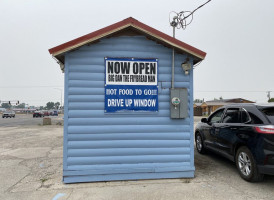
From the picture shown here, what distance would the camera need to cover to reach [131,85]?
14.3 ft

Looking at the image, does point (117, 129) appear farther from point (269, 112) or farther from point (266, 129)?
point (269, 112)

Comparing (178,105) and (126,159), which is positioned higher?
(178,105)

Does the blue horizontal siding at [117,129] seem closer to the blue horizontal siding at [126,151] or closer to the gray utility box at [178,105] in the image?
the blue horizontal siding at [126,151]

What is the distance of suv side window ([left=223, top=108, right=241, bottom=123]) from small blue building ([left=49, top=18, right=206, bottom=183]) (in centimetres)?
121

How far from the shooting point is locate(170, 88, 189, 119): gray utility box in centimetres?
437

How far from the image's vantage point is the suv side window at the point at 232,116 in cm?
461

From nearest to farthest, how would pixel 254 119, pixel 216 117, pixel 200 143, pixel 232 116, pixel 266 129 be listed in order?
1. pixel 266 129
2. pixel 254 119
3. pixel 232 116
4. pixel 216 117
5. pixel 200 143

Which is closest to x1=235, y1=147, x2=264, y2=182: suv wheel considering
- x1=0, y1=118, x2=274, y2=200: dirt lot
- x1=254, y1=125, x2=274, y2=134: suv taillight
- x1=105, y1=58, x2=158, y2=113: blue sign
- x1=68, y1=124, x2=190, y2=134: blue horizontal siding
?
x1=0, y1=118, x2=274, y2=200: dirt lot

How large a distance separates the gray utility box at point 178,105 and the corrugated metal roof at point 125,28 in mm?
955

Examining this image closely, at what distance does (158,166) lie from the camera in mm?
4328

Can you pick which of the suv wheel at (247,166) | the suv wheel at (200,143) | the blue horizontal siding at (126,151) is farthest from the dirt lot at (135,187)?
the suv wheel at (200,143)

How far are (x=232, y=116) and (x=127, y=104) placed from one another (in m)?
2.84

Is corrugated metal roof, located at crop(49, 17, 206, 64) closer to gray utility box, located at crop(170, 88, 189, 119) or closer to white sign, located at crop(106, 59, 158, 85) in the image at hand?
white sign, located at crop(106, 59, 158, 85)

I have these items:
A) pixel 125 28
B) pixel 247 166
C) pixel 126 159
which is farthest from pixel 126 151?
pixel 125 28
